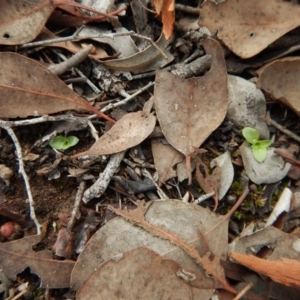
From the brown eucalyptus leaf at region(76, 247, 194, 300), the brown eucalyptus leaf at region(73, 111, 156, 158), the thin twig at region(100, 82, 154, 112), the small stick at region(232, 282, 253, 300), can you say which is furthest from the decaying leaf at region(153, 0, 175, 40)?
the small stick at region(232, 282, 253, 300)

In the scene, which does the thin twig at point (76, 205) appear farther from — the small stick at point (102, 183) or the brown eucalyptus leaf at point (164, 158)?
the brown eucalyptus leaf at point (164, 158)

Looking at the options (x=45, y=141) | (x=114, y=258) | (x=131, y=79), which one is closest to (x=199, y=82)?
(x=131, y=79)

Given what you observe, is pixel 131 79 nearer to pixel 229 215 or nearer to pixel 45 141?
pixel 45 141

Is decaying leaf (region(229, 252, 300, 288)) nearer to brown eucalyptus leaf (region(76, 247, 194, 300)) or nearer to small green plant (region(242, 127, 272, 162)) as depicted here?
brown eucalyptus leaf (region(76, 247, 194, 300))

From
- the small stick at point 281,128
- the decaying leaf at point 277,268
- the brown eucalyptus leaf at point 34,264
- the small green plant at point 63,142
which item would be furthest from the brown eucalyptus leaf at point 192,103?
the brown eucalyptus leaf at point 34,264

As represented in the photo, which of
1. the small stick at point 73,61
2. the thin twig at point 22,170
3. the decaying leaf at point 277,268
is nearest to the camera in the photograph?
the decaying leaf at point 277,268

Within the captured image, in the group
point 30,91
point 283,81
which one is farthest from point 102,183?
point 283,81

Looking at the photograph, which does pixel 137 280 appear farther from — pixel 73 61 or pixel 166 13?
pixel 166 13
